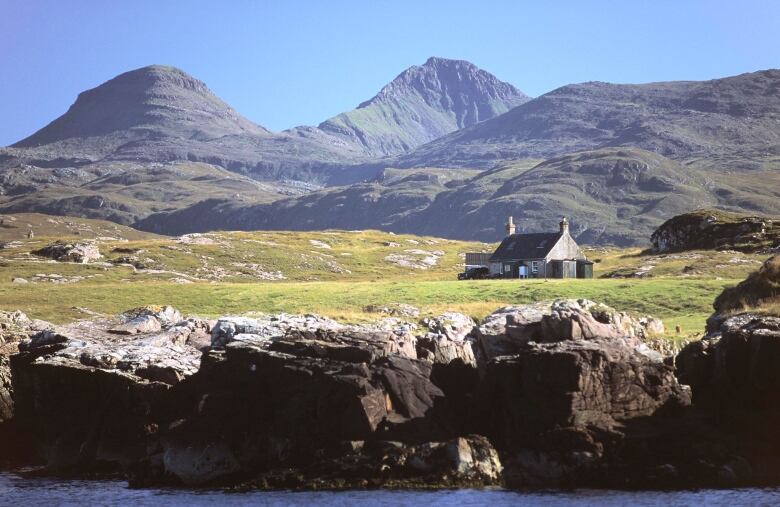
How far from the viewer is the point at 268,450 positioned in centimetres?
4656

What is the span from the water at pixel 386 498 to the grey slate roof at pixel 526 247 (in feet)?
306

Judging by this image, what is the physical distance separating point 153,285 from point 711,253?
66500mm

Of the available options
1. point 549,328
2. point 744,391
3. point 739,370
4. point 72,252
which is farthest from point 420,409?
point 72,252

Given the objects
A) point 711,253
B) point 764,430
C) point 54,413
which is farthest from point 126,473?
point 711,253

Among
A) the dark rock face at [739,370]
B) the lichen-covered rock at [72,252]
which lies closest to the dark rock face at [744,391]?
the dark rock face at [739,370]

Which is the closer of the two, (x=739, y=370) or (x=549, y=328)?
(x=739, y=370)

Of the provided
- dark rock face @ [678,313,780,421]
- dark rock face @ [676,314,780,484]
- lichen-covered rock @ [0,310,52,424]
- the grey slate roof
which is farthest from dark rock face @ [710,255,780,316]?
the grey slate roof

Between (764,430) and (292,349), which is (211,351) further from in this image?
(764,430)

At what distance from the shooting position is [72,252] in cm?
15212

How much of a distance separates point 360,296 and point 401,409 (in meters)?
51.9

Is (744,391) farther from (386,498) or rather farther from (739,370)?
(386,498)

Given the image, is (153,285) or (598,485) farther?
(153,285)

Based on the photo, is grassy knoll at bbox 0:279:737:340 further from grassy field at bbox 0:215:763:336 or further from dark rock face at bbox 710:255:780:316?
dark rock face at bbox 710:255:780:316

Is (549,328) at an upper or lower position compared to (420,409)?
upper
